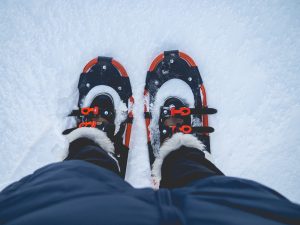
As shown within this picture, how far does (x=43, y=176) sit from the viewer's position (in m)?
0.55

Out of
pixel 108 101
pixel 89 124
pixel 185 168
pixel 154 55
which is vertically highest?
Result: pixel 154 55

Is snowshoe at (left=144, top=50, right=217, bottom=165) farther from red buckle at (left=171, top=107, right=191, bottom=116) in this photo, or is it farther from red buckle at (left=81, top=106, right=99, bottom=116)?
red buckle at (left=81, top=106, right=99, bottom=116)

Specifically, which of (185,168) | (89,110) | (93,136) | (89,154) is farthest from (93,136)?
(185,168)

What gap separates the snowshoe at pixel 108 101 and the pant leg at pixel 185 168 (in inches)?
13.0

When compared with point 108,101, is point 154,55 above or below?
above

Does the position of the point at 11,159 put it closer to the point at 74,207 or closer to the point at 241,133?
the point at 74,207

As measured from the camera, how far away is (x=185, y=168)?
0.71m

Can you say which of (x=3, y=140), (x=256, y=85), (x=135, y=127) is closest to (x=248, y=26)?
(x=256, y=85)

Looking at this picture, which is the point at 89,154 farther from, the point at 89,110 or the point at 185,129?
the point at 185,129

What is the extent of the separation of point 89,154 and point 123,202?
1.14ft

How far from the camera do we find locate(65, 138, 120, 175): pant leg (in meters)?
0.74

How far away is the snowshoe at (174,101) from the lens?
3.55 ft

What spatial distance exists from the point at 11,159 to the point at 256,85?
4.11 ft

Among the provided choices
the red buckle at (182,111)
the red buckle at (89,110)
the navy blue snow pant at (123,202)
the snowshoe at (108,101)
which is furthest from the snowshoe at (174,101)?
the navy blue snow pant at (123,202)
